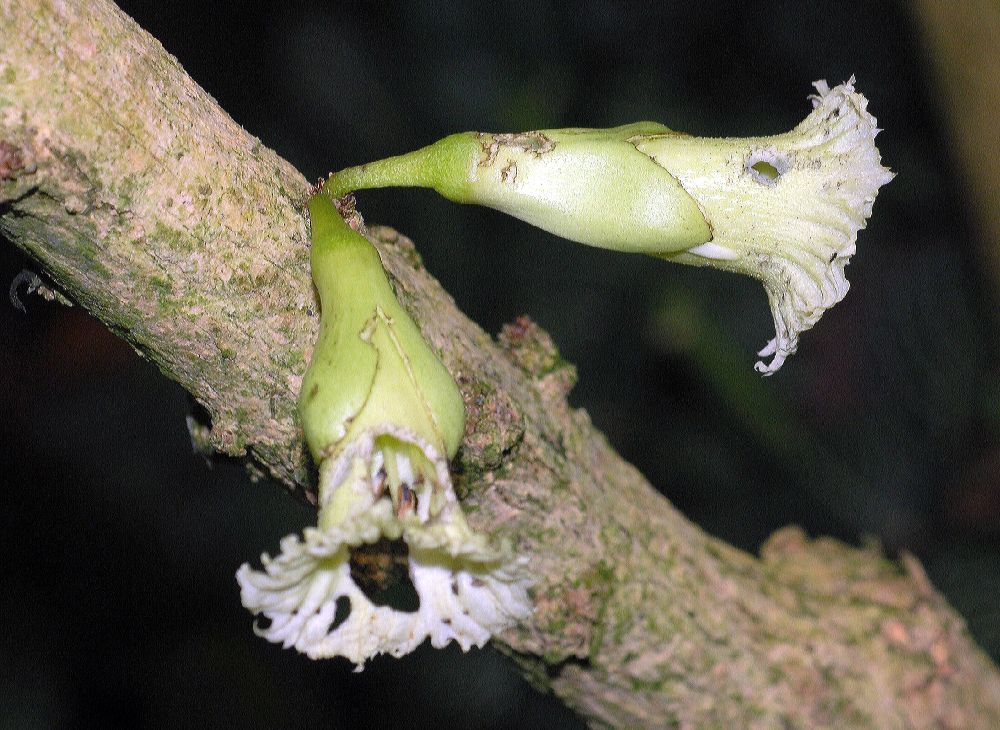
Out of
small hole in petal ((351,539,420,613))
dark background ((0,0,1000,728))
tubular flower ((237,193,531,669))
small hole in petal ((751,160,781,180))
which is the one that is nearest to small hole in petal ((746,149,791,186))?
small hole in petal ((751,160,781,180))

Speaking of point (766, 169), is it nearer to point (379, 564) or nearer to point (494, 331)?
point (379, 564)

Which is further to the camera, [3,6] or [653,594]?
[653,594]

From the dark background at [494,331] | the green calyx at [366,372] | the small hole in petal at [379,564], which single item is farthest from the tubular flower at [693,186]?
the dark background at [494,331]

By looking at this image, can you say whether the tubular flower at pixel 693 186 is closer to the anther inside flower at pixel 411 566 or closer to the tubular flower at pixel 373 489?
the tubular flower at pixel 373 489

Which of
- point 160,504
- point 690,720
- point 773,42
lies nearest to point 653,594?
point 690,720

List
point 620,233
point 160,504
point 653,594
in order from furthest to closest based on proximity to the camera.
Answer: point 160,504, point 653,594, point 620,233

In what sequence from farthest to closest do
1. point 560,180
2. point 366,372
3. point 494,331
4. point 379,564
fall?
point 494,331
point 379,564
point 560,180
point 366,372

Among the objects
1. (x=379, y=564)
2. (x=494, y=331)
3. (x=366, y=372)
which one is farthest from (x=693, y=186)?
(x=494, y=331)

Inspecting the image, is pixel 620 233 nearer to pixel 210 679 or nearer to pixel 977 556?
pixel 977 556
